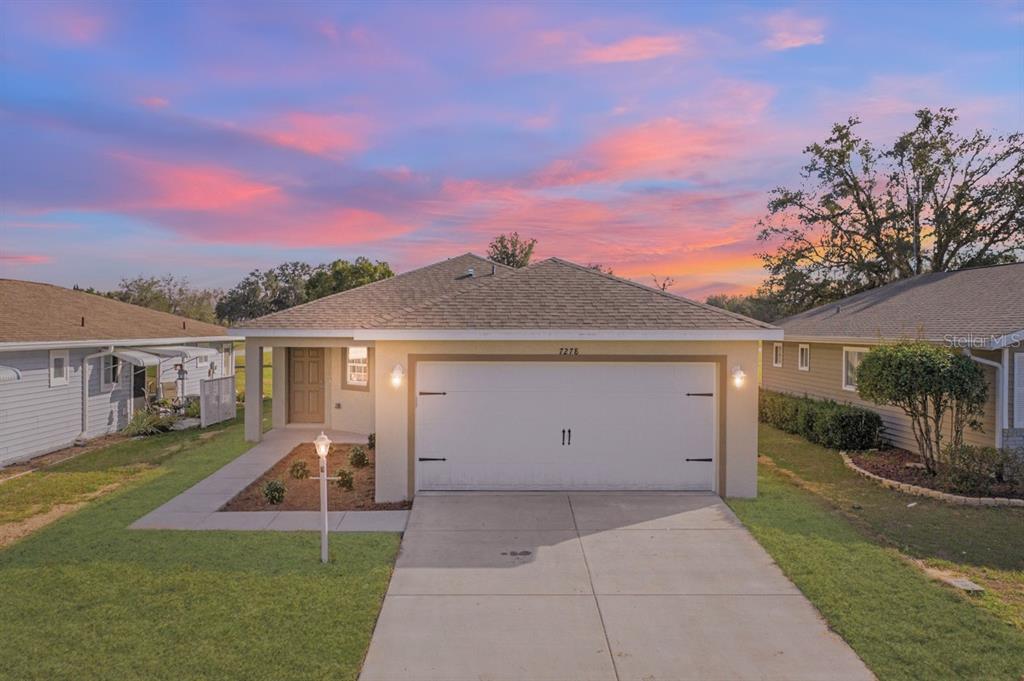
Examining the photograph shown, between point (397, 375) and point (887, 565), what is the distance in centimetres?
670

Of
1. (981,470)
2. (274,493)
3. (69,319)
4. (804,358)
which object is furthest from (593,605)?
(69,319)

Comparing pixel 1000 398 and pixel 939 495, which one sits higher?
pixel 1000 398

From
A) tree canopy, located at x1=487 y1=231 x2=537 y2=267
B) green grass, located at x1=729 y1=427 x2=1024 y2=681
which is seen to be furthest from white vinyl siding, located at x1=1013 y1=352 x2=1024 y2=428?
tree canopy, located at x1=487 y1=231 x2=537 y2=267

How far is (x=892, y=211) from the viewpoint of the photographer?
2775cm

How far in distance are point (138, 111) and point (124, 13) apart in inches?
144

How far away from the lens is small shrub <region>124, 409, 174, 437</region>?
46.8ft

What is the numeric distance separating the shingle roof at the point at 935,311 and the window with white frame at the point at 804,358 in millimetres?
518

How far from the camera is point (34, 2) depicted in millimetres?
10828

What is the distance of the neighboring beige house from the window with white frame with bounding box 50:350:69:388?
18.2m

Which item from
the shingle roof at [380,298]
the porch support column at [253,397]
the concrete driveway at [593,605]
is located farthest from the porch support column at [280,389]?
the concrete driveway at [593,605]

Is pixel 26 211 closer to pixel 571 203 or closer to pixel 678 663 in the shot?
pixel 571 203

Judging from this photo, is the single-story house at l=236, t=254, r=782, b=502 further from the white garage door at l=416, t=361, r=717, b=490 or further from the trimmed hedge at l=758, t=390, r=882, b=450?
the trimmed hedge at l=758, t=390, r=882, b=450

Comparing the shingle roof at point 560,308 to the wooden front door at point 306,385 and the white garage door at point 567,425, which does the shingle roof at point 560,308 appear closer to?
the white garage door at point 567,425

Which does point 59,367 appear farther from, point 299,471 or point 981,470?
point 981,470
